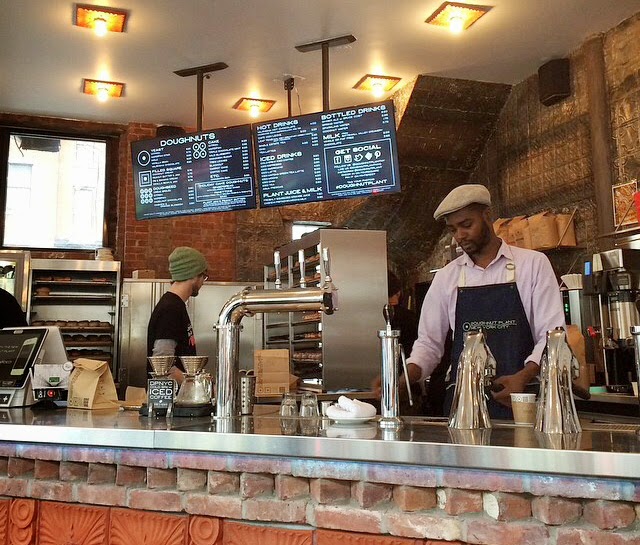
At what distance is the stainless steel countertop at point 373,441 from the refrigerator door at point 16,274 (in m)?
4.43

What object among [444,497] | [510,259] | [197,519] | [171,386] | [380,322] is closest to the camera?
[444,497]

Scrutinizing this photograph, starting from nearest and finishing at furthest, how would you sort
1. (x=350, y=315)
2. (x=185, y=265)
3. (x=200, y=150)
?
(x=185, y=265) → (x=200, y=150) → (x=350, y=315)

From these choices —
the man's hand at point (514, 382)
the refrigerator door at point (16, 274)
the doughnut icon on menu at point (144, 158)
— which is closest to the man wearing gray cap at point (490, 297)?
the man's hand at point (514, 382)

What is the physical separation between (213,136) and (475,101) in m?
2.44

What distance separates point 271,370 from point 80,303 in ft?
10.9

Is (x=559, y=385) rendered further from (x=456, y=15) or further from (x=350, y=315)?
(x=350, y=315)

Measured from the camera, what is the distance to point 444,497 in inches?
57.3

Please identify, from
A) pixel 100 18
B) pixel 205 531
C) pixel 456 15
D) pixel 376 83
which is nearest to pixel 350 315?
pixel 376 83

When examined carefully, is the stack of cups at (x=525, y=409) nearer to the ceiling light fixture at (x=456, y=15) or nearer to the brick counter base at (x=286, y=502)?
the brick counter base at (x=286, y=502)

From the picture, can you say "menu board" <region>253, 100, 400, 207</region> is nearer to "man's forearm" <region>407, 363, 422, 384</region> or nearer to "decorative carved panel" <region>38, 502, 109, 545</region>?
"man's forearm" <region>407, 363, 422, 384</region>

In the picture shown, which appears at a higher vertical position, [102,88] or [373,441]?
[102,88]

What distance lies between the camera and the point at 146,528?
176 cm

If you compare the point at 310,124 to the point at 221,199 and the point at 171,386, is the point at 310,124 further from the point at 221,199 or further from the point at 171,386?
the point at 171,386

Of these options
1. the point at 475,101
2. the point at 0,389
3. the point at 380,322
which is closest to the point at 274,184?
the point at 380,322
